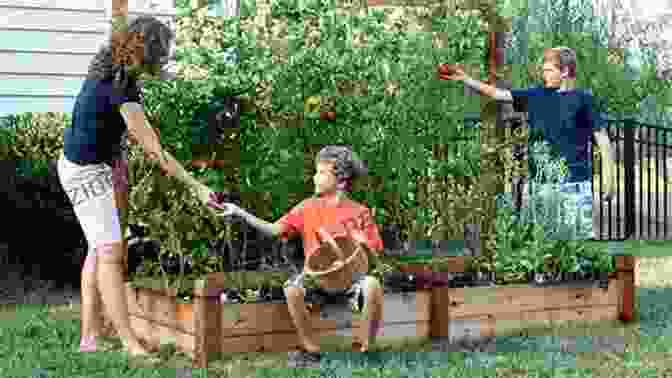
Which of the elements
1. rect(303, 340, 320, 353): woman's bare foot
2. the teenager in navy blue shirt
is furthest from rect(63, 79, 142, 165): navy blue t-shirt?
the teenager in navy blue shirt

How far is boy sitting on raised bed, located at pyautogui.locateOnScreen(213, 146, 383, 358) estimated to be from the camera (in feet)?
15.0

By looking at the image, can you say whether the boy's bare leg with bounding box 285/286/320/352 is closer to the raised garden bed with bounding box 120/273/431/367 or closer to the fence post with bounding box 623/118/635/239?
the raised garden bed with bounding box 120/273/431/367

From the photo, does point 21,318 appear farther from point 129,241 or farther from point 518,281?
point 518,281

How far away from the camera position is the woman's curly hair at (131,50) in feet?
15.0

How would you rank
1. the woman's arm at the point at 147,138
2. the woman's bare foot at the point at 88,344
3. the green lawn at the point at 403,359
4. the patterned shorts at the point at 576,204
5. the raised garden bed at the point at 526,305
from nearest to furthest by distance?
the green lawn at the point at 403,359, the woman's arm at the point at 147,138, the woman's bare foot at the point at 88,344, the raised garden bed at the point at 526,305, the patterned shorts at the point at 576,204

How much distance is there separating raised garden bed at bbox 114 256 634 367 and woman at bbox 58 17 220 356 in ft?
0.95

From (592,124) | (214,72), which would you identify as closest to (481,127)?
(592,124)

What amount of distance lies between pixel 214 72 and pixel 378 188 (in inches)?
45.1

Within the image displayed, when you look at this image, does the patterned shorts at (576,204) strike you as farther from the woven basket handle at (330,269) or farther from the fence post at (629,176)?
the fence post at (629,176)

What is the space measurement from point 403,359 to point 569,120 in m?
1.99

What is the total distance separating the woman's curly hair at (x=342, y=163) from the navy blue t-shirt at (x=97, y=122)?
3.01ft

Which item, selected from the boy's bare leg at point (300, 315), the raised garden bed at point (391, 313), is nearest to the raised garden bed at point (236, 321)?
the raised garden bed at point (391, 313)

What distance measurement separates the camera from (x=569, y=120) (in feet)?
19.2

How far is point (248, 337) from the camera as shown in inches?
183
